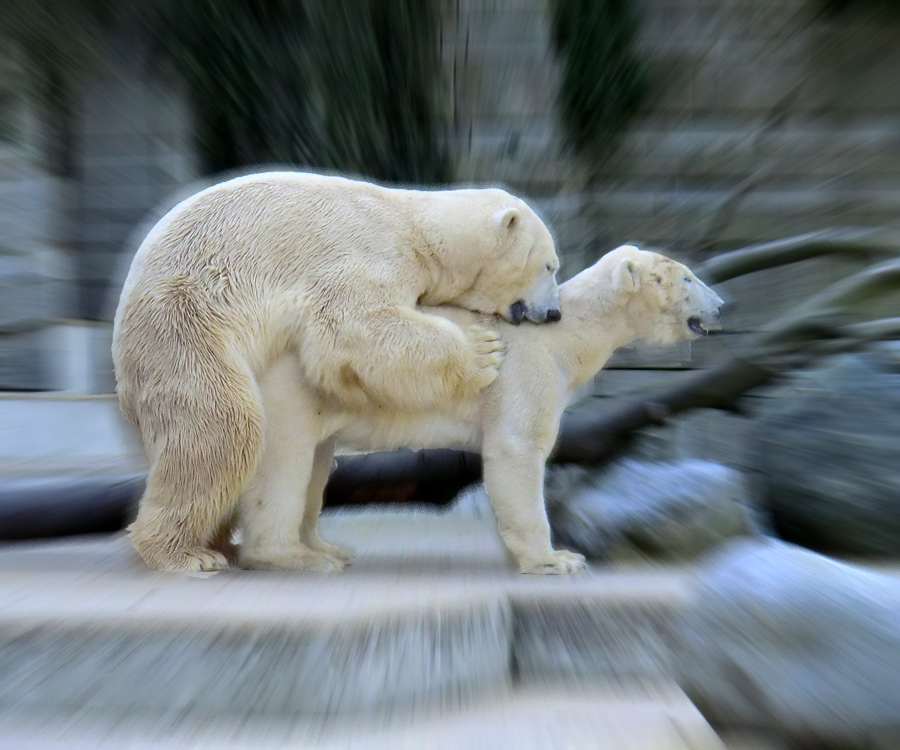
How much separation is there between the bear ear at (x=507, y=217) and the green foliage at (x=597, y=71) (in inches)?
119

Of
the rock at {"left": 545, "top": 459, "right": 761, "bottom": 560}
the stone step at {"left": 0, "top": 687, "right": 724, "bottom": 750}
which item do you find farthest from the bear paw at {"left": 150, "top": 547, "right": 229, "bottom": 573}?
the rock at {"left": 545, "top": 459, "right": 761, "bottom": 560}

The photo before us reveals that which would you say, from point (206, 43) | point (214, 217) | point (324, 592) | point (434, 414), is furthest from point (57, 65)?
point (324, 592)

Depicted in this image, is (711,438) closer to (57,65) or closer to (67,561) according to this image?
(67,561)

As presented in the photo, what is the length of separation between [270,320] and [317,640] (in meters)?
0.86

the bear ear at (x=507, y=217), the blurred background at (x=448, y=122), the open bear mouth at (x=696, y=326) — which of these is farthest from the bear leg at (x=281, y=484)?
the blurred background at (x=448, y=122)

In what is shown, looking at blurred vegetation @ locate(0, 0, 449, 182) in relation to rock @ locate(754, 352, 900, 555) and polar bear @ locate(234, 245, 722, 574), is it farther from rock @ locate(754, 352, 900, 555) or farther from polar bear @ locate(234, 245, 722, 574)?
polar bear @ locate(234, 245, 722, 574)

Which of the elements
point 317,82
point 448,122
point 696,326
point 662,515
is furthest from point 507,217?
point 317,82

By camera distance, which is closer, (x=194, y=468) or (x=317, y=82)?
(x=194, y=468)

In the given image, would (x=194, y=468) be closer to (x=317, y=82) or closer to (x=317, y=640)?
(x=317, y=640)

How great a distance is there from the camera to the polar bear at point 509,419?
225cm

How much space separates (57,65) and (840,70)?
4.73 m

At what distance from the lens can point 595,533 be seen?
284cm

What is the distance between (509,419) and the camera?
2.38 metres

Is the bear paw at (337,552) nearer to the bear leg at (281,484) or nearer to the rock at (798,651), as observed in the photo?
the bear leg at (281,484)
